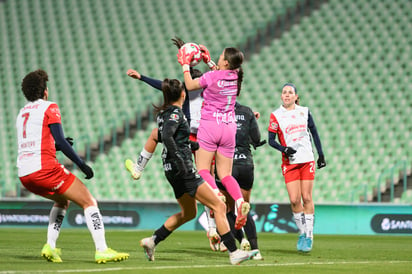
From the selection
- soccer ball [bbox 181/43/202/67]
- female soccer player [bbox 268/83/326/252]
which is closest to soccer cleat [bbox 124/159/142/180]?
soccer ball [bbox 181/43/202/67]

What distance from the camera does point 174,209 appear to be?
17.5m

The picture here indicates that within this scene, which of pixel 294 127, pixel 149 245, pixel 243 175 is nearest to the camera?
pixel 149 245

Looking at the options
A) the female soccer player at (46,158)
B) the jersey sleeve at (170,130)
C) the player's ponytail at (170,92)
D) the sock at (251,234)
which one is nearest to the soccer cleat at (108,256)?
the female soccer player at (46,158)

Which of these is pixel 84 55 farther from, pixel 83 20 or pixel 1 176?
pixel 1 176

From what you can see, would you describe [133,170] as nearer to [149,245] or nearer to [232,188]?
[149,245]

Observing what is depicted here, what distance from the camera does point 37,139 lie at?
7633 mm

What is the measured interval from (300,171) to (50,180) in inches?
162

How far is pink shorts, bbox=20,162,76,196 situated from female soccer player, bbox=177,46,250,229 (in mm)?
1558

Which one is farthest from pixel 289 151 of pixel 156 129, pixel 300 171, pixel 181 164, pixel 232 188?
pixel 181 164

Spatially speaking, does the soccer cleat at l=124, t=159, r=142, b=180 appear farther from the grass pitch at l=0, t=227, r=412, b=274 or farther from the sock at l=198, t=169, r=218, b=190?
the grass pitch at l=0, t=227, r=412, b=274

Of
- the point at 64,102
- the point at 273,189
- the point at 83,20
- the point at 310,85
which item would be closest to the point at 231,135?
the point at 273,189

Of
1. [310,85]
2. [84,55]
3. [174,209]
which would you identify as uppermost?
[84,55]

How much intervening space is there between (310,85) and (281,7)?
4190mm

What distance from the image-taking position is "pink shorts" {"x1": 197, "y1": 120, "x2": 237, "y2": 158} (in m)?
8.50
